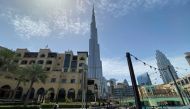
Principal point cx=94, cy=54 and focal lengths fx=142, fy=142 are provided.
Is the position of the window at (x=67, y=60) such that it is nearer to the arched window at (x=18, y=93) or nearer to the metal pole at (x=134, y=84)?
the arched window at (x=18, y=93)

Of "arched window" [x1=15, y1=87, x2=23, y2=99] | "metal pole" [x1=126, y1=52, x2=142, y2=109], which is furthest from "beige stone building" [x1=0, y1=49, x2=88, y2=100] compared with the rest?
"metal pole" [x1=126, y1=52, x2=142, y2=109]

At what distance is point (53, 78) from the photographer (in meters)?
59.8

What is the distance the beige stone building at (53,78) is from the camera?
5275cm

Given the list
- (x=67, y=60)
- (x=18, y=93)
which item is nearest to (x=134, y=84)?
(x=18, y=93)

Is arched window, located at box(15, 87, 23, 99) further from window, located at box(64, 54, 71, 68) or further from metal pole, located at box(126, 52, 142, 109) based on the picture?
metal pole, located at box(126, 52, 142, 109)

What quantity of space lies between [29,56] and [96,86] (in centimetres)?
3564

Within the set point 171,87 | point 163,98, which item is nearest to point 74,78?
point 163,98

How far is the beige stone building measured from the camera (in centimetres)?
5275

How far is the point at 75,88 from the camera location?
193 feet

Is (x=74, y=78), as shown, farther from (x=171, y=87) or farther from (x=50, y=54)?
(x=171, y=87)

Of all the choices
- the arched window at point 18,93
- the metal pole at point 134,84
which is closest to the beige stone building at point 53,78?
the arched window at point 18,93

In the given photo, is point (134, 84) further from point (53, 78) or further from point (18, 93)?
point (18, 93)

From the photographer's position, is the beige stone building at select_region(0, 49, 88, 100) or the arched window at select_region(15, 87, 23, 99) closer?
the beige stone building at select_region(0, 49, 88, 100)

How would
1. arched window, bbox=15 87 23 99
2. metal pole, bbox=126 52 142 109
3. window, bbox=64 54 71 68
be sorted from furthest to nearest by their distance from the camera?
window, bbox=64 54 71 68 → arched window, bbox=15 87 23 99 → metal pole, bbox=126 52 142 109
